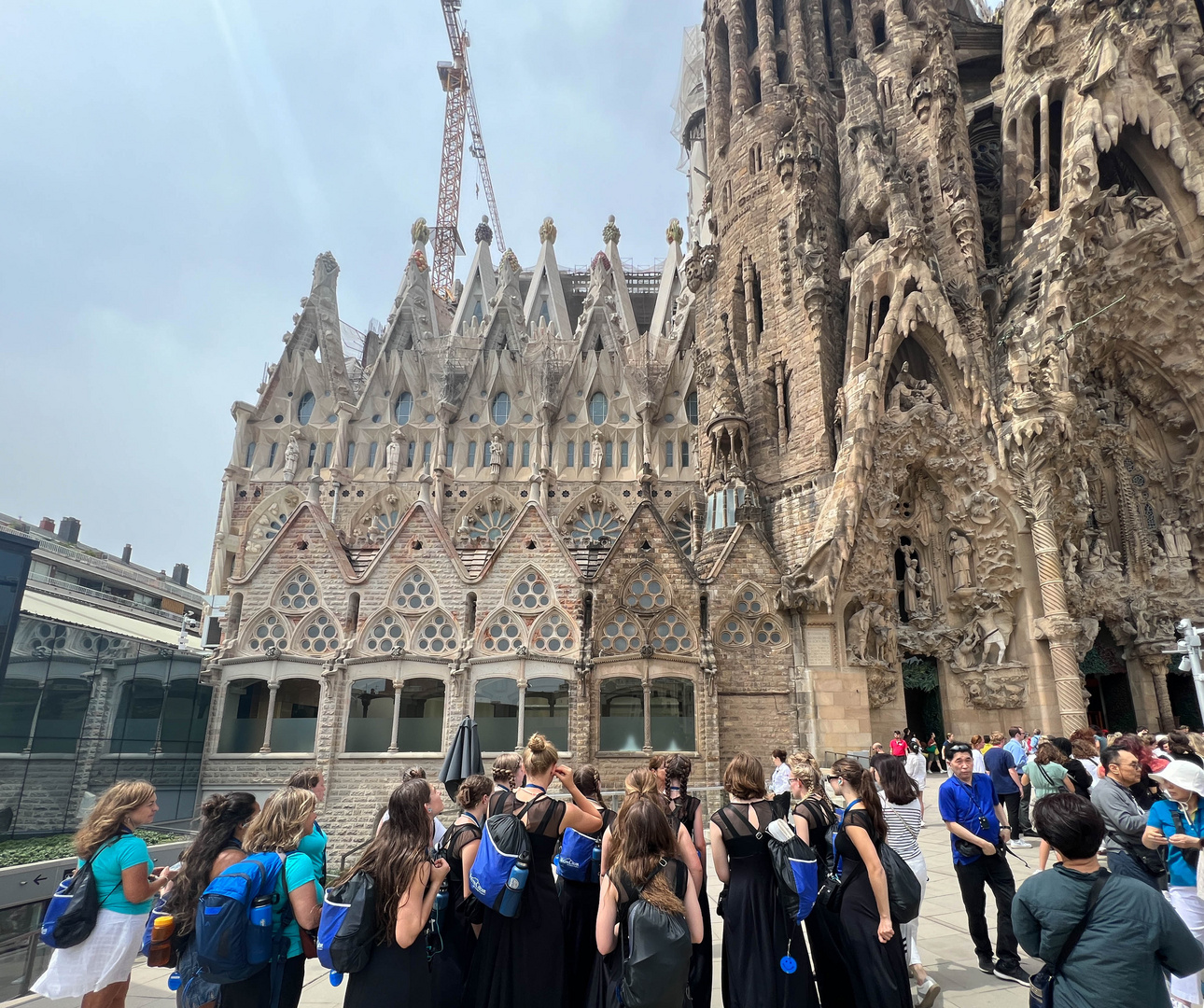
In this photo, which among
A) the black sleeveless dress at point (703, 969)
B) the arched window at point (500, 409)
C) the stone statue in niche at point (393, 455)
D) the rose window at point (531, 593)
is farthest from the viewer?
the arched window at point (500, 409)

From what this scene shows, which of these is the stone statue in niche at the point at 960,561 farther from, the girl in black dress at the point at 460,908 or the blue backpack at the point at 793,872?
the girl in black dress at the point at 460,908

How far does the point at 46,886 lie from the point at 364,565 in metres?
10.8

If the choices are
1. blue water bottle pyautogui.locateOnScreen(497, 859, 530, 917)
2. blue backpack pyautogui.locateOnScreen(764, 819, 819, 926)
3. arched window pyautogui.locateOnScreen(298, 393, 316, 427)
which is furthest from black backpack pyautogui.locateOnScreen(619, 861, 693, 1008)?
arched window pyautogui.locateOnScreen(298, 393, 316, 427)

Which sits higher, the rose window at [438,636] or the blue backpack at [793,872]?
the rose window at [438,636]

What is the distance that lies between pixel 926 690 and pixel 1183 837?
17058 mm

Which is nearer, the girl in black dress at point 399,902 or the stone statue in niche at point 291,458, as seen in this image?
the girl in black dress at point 399,902

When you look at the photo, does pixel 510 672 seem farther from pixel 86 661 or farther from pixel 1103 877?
pixel 1103 877

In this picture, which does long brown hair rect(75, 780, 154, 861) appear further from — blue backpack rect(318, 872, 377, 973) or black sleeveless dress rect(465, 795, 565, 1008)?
black sleeveless dress rect(465, 795, 565, 1008)

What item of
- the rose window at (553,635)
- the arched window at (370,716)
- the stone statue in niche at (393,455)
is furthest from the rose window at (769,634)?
the stone statue in niche at (393,455)

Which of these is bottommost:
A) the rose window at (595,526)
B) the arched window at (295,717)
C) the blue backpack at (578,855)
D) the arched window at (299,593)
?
the blue backpack at (578,855)

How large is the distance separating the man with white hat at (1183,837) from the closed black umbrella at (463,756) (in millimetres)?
6652

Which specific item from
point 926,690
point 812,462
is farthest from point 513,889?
point 926,690

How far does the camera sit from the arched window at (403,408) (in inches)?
1163

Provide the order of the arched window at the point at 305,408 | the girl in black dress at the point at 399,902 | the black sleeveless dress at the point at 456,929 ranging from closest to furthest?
the girl in black dress at the point at 399,902, the black sleeveless dress at the point at 456,929, the arched window at the point at 305,408
